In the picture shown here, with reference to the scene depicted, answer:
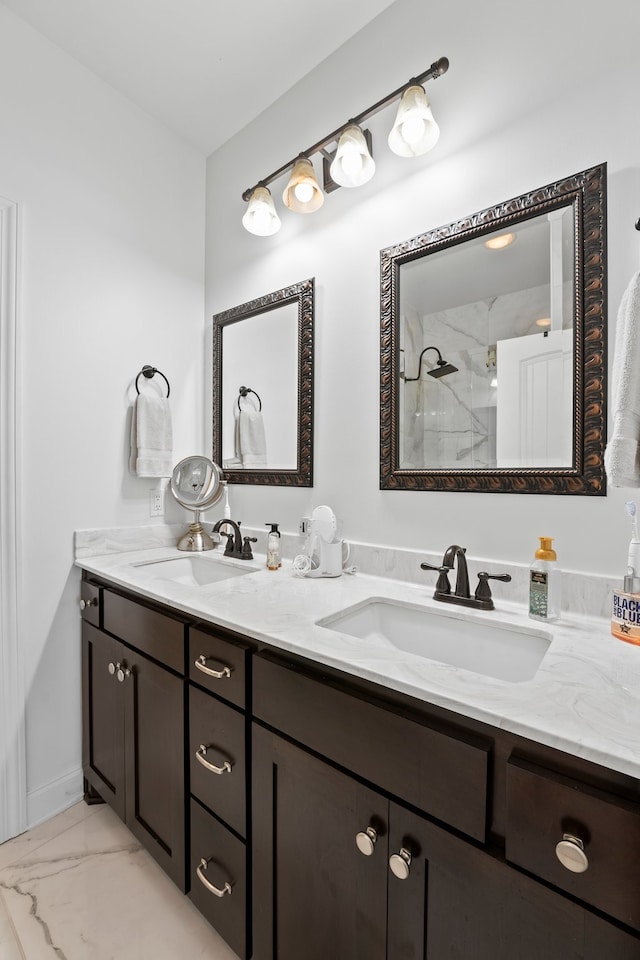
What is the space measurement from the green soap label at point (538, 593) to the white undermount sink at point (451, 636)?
66mm

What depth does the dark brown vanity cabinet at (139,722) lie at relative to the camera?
1229 mm

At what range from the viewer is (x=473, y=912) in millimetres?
679

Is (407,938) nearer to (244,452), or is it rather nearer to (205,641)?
(205,641)

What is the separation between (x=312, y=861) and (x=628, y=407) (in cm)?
107

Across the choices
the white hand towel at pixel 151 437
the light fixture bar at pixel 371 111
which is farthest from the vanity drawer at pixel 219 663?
the light fixture bar at pixel 371 111

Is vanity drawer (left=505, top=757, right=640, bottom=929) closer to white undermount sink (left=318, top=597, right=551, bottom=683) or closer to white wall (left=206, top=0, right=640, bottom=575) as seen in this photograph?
white undermount sink (left=318, top=597, right=551, bottom=683)

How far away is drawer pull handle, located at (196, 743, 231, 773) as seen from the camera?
3.48ft

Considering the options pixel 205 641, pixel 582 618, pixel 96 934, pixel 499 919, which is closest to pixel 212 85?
pixel 205 641

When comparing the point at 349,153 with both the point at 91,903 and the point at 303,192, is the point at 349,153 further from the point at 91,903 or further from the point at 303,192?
the point at 91,903

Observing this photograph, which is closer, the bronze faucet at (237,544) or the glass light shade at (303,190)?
the glass light shade at (303,190)

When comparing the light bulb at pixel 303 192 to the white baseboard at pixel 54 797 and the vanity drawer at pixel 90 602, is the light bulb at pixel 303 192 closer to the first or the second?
the vanity drawer at pixel 90 602

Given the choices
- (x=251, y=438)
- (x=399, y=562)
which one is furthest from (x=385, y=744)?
(x=251, y=438)

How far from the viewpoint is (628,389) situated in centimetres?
87

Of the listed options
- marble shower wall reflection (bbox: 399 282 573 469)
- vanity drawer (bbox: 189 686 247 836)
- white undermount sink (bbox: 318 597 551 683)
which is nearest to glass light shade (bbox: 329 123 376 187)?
marble shower wall reflection (bbox: 399 282 573 469)
